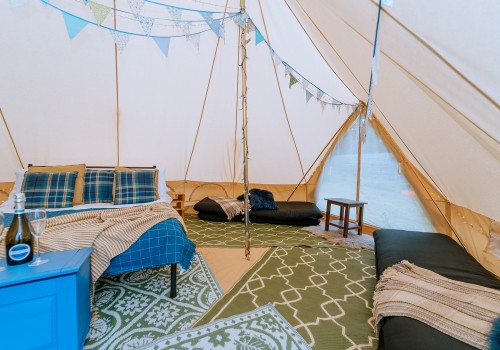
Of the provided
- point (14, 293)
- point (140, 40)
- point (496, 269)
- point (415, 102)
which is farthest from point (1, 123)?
point (496, 269)

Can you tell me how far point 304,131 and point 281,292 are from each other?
3.04m

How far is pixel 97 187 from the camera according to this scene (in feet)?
10.3

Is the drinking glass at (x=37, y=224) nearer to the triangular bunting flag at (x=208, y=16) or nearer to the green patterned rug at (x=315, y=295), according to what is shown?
the green patterned rug at (x=315, y=295)

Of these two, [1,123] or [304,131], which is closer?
[1,123]

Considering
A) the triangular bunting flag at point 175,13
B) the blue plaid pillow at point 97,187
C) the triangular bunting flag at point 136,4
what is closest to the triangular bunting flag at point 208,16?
the triangular bunting flag at point 175,13

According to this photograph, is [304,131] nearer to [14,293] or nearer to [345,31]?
[345,31]

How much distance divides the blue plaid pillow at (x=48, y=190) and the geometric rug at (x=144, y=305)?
1.14 meters

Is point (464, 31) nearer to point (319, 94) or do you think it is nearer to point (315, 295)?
point (315, 295)

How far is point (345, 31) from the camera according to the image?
1.90 m

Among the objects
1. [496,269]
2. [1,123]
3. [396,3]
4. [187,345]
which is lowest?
[187,345]

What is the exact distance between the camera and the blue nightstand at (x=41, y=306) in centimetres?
119

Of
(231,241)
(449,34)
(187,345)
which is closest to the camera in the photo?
(449,34)

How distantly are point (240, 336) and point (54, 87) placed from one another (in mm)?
3536

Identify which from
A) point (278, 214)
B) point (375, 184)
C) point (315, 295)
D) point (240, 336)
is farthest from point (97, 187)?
point (375, 184)
